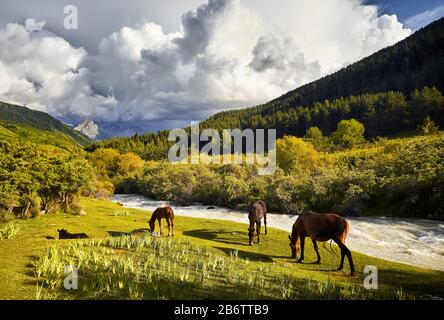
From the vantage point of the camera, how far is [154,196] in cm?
7131

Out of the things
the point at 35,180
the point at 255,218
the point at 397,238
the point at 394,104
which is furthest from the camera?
the point at 394,104

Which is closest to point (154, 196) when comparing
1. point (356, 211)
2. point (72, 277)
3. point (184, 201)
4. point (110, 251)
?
point (184, 201)

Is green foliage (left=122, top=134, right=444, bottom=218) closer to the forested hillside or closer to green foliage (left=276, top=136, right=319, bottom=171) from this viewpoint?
green foliage (left=276, top=136, right=319, bottom=171)

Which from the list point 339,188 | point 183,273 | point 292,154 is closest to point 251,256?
point 183,273

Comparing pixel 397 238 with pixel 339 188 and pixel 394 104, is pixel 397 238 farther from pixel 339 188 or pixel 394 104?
pixel 394 104

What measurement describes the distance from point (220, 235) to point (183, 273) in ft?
50.9

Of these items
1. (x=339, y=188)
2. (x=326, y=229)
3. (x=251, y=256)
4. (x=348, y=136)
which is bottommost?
(x=251, y=256)

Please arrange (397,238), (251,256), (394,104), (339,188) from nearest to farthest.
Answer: (251,256) < (397,238) < (339,188) < (394,104)

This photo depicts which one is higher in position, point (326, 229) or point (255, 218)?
point (326, 229)

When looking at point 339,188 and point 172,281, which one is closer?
point 172,281

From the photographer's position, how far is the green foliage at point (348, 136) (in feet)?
355

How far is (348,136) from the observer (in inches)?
4284

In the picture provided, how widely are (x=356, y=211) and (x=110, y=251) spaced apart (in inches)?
1396
